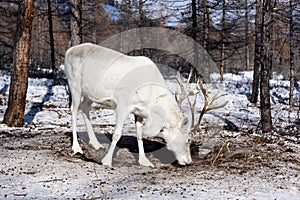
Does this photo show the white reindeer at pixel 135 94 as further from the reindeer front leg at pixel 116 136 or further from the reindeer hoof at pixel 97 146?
the reindeer hoof at pixel 97 146

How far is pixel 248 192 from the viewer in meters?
4.54

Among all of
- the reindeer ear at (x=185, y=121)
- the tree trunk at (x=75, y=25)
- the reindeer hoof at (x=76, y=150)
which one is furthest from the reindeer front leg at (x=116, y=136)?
the tree trunk at (x=75, y=25)

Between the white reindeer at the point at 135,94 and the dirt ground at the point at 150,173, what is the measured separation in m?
0.44

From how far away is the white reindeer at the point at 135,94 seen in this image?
20.3ft

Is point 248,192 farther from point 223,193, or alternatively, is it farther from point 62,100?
point 62,100

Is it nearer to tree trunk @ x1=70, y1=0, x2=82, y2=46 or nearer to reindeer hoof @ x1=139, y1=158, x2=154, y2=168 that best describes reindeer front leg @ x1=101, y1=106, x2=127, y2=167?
reindeer hoof @ x1=139, y1=158, x2=154, y2=168

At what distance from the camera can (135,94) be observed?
6.16 metres

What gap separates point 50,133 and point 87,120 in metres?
1.69

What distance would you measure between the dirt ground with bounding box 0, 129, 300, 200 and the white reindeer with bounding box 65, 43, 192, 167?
0.44m

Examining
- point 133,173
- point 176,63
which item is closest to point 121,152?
point 133,173

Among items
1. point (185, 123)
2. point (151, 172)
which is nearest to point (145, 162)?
point (151, 172)

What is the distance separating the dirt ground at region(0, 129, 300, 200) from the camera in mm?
4448

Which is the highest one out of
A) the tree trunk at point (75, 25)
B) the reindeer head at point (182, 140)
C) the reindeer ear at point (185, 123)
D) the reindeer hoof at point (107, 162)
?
the tree trunk at point (75, 25)

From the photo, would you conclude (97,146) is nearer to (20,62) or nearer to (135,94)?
(135,94)
